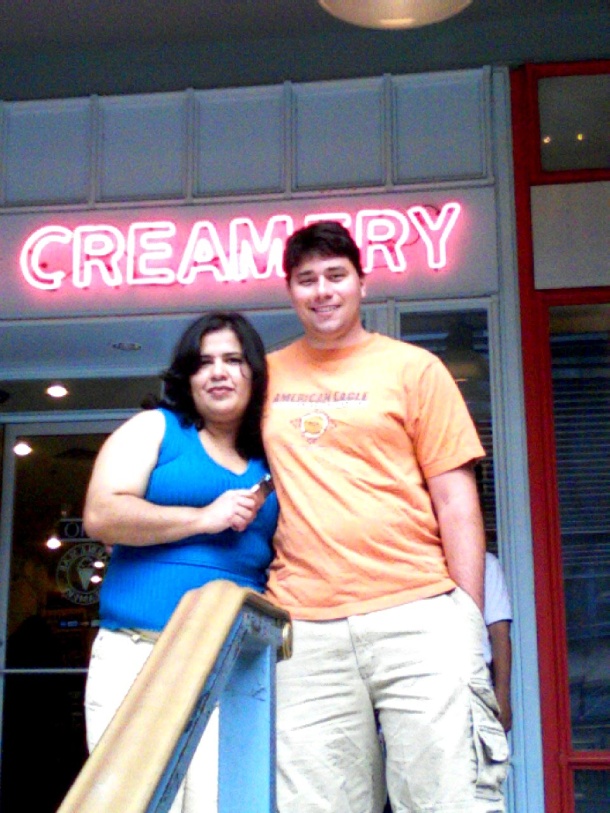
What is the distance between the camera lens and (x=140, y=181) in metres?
4.81

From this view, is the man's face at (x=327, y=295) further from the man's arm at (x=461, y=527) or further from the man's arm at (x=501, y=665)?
the man's arm at (x=501, y=665)

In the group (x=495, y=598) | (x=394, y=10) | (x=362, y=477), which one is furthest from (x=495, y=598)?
(x=394, y=10)

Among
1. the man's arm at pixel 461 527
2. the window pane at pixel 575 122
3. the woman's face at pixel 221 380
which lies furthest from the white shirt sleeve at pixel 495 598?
Answer: the window pane at pixel 575 122

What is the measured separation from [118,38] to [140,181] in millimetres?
658

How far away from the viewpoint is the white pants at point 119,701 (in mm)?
2217

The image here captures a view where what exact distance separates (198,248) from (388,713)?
293 centimetres

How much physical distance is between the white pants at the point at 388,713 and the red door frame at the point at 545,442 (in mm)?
2235

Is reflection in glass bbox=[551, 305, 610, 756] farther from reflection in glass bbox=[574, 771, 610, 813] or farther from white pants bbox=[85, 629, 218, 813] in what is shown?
white pants bbox=[85, 629, 218, 813]

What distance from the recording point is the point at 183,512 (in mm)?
2180

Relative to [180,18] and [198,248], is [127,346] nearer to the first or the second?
[198,248]

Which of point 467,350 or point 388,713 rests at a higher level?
point 467,350

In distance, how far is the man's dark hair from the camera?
7.64 ft

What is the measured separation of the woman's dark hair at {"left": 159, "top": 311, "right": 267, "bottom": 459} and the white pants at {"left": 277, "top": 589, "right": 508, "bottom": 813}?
16.1 inches

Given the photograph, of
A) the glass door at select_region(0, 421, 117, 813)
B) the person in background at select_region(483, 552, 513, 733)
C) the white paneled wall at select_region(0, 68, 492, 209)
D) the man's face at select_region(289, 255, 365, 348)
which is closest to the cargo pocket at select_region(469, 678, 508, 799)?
the man's face at select_region(289, 255, 365, 348)
